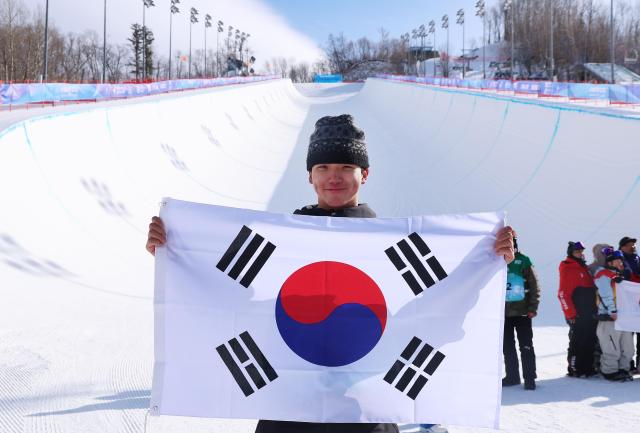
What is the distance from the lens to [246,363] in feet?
8.68

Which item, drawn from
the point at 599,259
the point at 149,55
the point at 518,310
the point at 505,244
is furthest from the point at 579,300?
the point at 149,55

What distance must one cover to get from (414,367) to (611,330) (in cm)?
416

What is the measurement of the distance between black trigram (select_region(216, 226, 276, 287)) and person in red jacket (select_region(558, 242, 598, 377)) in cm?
424

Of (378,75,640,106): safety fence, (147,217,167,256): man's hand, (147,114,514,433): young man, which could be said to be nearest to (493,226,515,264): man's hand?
(147,114,514,433): young man

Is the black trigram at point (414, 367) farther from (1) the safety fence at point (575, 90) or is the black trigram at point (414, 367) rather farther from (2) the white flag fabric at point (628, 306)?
(1) the safety fence at point (575, 90)

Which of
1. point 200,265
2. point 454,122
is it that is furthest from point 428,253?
point 454,122

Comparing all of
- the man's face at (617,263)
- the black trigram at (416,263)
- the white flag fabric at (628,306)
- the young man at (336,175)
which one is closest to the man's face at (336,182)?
the young man at (336,175)

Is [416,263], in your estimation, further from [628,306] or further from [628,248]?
[628,248]

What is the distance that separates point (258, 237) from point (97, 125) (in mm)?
Result: 9708

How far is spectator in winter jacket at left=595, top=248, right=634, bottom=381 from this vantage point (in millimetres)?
5895

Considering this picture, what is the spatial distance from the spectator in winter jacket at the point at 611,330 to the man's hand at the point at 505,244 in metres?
3.78

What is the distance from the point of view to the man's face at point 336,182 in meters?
2.48

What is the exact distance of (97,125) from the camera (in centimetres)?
1152

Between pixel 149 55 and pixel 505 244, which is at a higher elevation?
pixel 149 55
